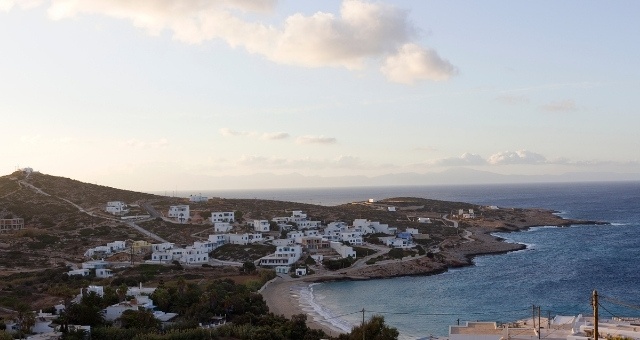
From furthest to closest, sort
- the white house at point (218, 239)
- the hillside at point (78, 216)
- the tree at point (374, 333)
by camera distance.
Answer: the white house at point (218, 239) → the hillside at point (78, 216) → the tree at point (374, 333)

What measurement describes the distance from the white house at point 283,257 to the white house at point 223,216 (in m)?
20.5

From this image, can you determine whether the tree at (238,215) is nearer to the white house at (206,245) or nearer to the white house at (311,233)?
the white house at (311,233)

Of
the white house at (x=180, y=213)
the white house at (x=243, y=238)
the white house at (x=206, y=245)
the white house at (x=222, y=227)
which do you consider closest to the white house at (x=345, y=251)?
the white house at (x=243, y=238)

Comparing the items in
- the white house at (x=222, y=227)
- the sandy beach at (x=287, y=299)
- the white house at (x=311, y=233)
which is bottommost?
the sandy beach at (x=287, y=299)

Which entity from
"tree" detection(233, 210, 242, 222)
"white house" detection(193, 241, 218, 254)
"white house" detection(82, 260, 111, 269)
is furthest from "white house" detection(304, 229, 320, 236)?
"white house" detection(82, 260, 111, 269)

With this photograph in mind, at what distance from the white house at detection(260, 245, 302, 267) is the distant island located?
0.12 metres

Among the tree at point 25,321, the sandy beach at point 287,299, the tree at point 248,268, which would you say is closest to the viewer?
the tree at point 25,321

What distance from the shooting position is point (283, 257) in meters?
68.1

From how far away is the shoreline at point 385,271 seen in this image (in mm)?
47116

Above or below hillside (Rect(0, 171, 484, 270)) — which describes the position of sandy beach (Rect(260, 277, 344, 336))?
below

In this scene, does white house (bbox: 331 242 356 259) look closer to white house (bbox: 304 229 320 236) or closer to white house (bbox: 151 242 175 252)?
white house (bbox: 304 229 320 236)

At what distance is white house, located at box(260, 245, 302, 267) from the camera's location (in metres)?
67.4

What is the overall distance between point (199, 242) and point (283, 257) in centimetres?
1166

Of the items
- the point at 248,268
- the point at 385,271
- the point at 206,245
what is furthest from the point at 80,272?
the point at 385,271
